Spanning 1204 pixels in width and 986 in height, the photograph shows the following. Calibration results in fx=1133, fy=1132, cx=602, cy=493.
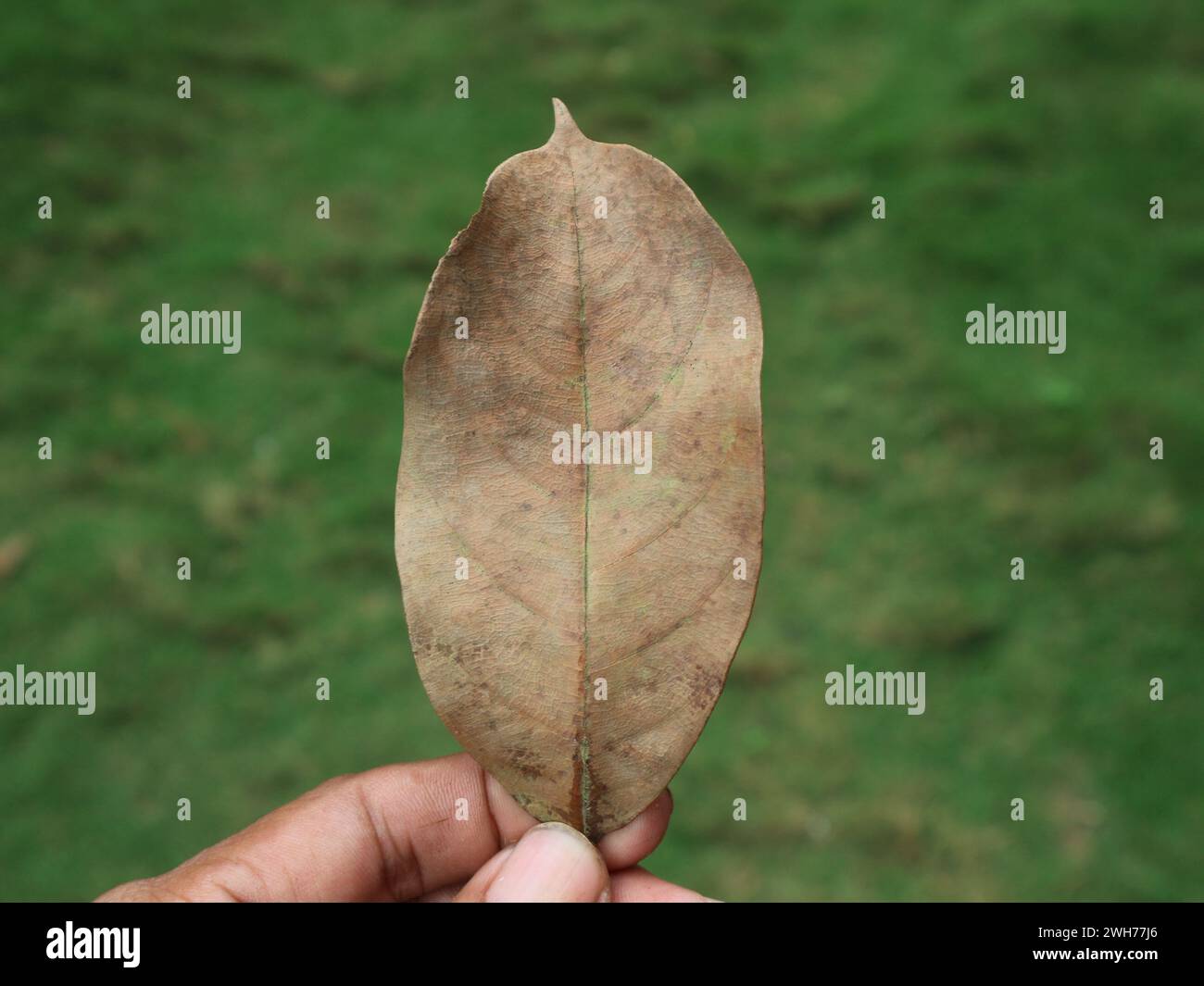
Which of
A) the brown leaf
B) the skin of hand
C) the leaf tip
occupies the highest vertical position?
the leaf tip

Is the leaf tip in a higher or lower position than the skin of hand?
higher

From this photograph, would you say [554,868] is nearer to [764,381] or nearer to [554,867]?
[554,867]

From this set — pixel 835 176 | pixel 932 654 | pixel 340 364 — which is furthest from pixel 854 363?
pixel 340 364

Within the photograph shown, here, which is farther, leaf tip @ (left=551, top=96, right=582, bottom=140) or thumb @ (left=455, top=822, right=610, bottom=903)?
thumb @ (left=455, top=822, right=610, bottom=903)

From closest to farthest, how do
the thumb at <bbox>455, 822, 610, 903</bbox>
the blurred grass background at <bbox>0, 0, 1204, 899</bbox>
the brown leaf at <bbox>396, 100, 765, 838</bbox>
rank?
the brown leaf at <bbox>396, 100, 765, 838</bbox>, the thumb at <bbox>455, 822, 610, 903</bbox>, the blurred grass background at <bbox>0, 0, 1204, 899</bbox>

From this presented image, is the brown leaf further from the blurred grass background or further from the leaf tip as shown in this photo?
the blurred grass background

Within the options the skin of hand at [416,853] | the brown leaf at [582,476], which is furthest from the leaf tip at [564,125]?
the skin of hand at [416,853]

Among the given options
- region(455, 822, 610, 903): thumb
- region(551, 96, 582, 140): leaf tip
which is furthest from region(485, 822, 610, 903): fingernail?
region(551, 96, 582, 140): leaf tip
